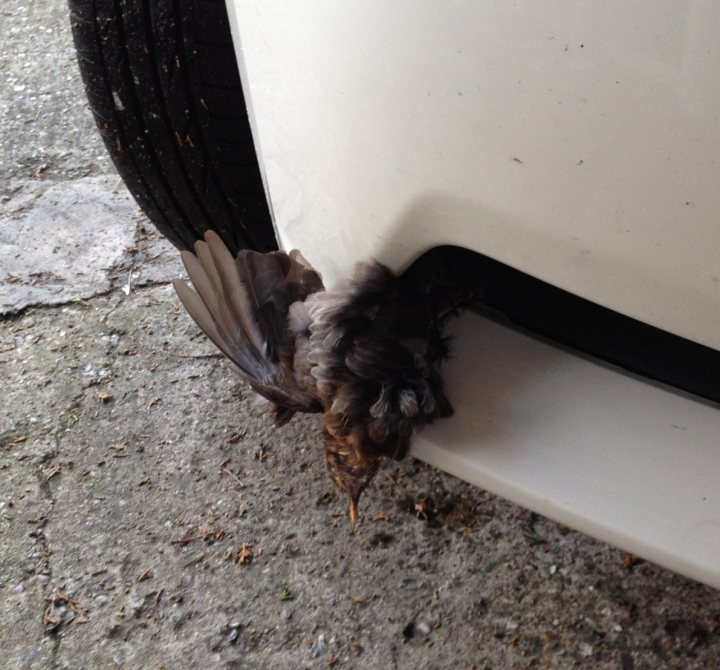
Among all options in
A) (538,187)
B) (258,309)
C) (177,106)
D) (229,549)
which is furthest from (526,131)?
(229,549)

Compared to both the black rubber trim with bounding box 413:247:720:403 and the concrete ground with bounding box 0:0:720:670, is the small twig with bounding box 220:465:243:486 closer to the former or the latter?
the concrete ground with bounding box 0:0:720:670

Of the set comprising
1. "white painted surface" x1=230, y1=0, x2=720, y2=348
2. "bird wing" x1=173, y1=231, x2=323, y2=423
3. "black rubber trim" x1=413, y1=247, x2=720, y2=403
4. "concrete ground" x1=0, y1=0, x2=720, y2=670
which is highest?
"white painted surface" x1=230, y1=0, x2=720, y2=348

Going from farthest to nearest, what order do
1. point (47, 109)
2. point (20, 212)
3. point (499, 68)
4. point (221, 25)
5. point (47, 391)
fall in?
point (47, 109) → point (20, 212) → point (47, 391) → point (221, 25) → point (499, 68)

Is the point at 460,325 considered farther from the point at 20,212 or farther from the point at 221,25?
the point at 20,212

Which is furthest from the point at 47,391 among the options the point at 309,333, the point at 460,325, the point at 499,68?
the point at 499,68

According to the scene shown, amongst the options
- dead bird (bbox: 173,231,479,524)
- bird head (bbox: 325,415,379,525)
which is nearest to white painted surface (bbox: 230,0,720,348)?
dead bird (bbox: 173,231,479,524)

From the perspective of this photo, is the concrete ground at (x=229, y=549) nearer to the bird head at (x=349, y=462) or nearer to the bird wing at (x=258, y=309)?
the bird head at (x=349, y=462)
